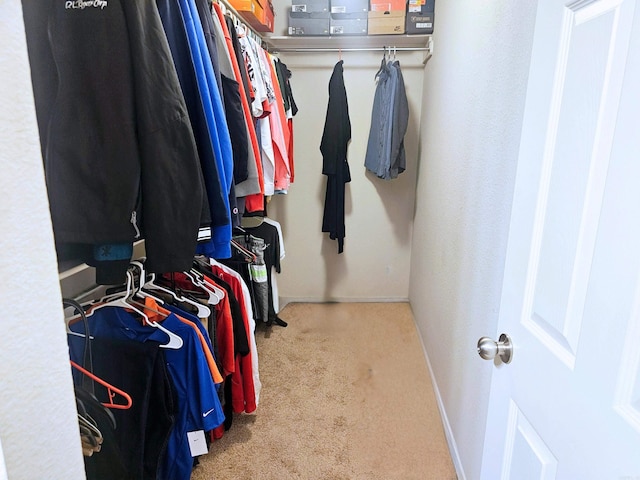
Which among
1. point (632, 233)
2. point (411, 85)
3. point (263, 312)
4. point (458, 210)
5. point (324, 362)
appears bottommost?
point (324, 362)

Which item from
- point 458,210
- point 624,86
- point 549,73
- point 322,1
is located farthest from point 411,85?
point 624,86

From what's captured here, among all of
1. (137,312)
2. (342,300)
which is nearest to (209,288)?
(137,312)

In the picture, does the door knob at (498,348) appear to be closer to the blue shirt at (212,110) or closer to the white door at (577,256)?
the white door at (577,256)

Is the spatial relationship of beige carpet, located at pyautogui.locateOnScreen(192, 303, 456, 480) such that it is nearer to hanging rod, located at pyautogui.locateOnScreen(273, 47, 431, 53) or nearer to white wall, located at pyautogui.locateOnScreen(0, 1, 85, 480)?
white wall, located at pyautogui.locateOnScreen(0, 1, 85, 480)

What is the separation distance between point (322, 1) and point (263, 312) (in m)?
2.14

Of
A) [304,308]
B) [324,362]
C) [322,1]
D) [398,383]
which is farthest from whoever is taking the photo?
[304,308]

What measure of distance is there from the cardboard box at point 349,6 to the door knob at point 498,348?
2538 millimetres

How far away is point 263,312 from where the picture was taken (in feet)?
8.11

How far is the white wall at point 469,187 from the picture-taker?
1.24 metres

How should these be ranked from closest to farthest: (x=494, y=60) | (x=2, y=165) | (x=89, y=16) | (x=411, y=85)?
1. (x=2, y=165)
2. (x=89, y=16)
3. (x=494, y=60)
4. (x=411, y=85)

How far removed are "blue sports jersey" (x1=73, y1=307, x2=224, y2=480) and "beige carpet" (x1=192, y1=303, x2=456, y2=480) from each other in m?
0.33

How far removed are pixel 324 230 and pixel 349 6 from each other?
1.59 m

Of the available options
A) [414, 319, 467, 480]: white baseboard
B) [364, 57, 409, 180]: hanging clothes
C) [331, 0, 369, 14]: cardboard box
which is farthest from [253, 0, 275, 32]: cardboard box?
[414, 319, 467, 480]: white baseboard

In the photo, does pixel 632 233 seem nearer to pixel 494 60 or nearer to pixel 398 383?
pixel 494 60
